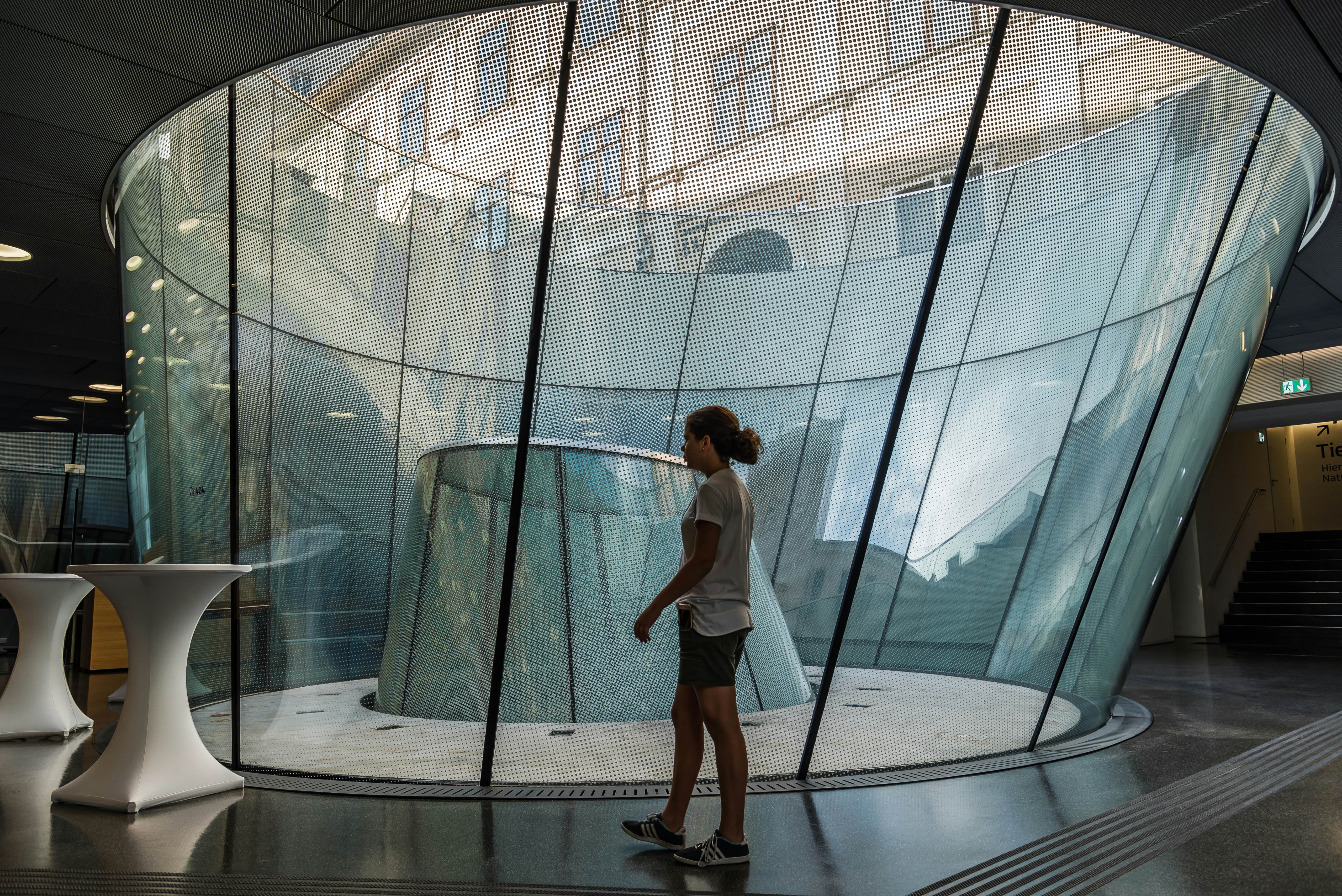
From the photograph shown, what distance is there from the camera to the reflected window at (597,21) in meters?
3.44

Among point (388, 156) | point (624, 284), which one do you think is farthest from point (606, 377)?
point (388, 156)

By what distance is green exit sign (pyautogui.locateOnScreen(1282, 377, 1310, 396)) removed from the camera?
10602 mm

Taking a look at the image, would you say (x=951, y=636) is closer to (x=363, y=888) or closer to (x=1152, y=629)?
(x=363, y=888)

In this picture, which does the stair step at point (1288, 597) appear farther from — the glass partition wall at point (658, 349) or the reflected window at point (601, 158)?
the reflected window at point (601, 158)

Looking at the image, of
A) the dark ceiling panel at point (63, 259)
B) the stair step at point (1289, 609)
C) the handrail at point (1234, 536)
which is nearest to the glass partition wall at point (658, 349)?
the dark ceiling panel at point (63, 259)

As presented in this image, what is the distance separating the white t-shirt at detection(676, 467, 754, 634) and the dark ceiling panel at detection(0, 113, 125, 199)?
13.8 ft

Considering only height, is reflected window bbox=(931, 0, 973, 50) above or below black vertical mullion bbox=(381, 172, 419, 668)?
above

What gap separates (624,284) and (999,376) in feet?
6.40

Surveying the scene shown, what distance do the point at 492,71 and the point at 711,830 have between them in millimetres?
3068

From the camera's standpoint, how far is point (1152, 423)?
481cm

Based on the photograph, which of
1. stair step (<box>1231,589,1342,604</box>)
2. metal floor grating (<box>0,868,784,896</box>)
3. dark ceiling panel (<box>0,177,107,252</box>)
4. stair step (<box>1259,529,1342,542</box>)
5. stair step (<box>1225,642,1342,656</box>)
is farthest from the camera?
stair step (<box>1259,529,1342,542</box>)

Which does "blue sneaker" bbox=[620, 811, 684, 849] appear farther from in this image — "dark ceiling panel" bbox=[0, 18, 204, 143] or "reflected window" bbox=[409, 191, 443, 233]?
"dark ceiling panel" bbox=[0, 18, 204, 143]

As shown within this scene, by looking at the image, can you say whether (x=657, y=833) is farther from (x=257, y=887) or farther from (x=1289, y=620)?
(x=1289, y=620)

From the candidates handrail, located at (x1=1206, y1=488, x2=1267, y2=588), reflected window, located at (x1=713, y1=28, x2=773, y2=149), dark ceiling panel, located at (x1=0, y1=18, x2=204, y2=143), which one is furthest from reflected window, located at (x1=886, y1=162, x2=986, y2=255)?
handrail, located at (x1=1206, y1=488, x2=1267, y2=588)
